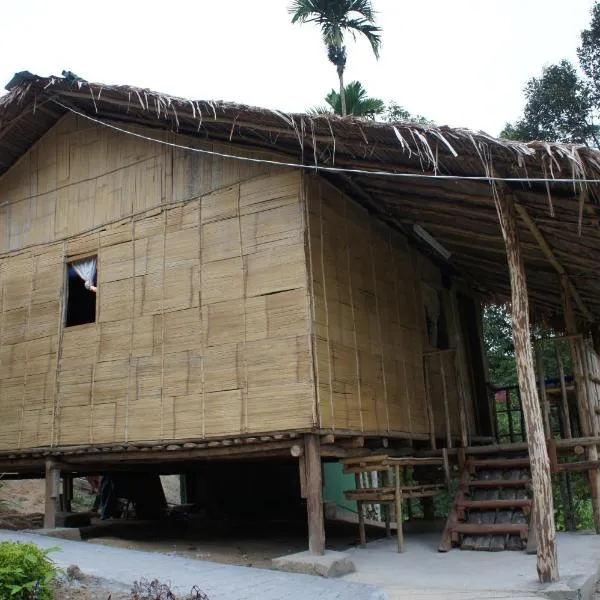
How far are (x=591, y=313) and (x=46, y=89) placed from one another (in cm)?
883

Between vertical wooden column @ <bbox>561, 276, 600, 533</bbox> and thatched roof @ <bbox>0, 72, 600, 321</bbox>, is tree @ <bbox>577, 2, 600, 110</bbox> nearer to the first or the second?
thatched roof @ <bbox>0, 72, 600, 321</bbox>

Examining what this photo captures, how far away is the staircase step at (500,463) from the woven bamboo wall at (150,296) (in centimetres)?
287

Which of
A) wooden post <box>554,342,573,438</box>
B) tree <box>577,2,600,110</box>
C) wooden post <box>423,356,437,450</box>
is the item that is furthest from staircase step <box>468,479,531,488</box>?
tree <box>577,2,600,110</box>

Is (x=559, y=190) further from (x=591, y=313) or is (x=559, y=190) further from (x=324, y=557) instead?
(x=591, y=313)

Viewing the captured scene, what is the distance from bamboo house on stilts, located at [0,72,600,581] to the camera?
643 cm

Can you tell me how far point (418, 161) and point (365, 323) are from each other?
214 centimetres

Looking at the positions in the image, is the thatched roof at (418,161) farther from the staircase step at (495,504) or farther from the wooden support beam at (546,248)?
the staircase step at (495,504)

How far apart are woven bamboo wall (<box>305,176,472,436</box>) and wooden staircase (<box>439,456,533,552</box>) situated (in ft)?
3.44

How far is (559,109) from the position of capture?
61.5ft

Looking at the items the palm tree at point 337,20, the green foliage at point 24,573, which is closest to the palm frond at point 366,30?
the palm tree at point 337,20

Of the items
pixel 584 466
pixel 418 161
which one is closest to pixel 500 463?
pixel 584 466

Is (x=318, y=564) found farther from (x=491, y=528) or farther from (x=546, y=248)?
(x=546, y=248)

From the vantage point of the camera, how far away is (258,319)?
6961 mm

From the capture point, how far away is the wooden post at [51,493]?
27.1 ft
